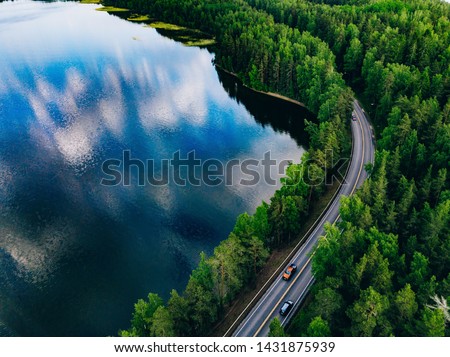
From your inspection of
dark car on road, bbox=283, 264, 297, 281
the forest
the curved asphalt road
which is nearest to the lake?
the forest

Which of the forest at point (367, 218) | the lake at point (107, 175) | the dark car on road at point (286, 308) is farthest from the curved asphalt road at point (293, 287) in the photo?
the lake at point (107, 175)

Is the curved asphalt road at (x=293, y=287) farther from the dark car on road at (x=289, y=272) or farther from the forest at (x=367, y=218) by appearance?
the forest at (x=367, y=218)

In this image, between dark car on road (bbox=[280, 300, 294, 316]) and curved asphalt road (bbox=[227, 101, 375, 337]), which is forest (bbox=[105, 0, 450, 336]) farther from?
curved asphalt road (bbox=[227, 101, 375, 337])

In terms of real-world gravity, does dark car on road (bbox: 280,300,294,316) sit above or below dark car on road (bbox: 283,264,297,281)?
above

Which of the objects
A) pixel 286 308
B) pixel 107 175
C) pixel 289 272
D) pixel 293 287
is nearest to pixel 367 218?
pixel 289 272

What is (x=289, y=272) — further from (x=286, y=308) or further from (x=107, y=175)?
(x=107, y=175)

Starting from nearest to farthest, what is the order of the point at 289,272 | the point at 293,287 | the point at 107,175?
the point at 293,287
the point at 289,272
the point at 107,175
